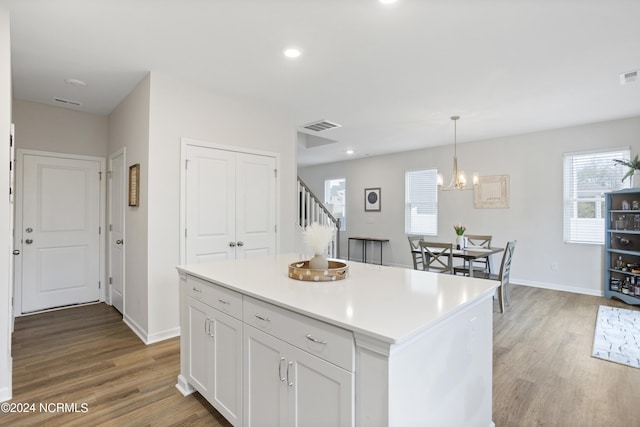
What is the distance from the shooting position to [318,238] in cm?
191

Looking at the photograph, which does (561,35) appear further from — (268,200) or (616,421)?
(268,200)

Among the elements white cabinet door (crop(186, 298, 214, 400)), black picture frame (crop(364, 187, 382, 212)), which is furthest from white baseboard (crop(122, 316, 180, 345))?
black picture frame (crop(364, 187, 382, 212))

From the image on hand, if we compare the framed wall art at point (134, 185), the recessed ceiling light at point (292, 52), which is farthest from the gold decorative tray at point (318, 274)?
the framed wall art at point (134, 185)

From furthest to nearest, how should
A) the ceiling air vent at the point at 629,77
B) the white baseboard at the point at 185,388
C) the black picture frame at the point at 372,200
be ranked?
the black picture frame at the point at 372,200 < the ceiling air vent at the point at 629,77 < the white baseboard at the point at 185,388

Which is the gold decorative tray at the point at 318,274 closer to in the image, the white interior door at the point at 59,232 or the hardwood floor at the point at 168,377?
the hardwood floor at the point at 168,377

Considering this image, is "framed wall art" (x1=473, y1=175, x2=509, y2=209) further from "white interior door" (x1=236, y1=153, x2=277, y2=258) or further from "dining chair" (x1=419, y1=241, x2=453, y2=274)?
"white interior door" (x1=236, y1=153, x2=277, y2=258)

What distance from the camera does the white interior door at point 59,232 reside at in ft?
12.9

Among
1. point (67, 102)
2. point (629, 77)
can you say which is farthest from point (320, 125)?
point (629, 77)

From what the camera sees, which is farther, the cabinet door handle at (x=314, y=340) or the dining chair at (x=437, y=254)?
the dining chair at (x=437, y=254)

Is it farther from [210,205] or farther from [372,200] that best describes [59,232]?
[372,200]

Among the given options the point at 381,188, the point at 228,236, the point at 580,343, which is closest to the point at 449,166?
the point at 381,188

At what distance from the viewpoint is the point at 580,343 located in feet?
10.3

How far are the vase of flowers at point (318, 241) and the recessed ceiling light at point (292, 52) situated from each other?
160 centimetres

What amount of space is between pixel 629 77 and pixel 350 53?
9.08 ft
